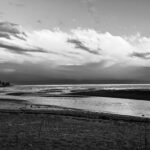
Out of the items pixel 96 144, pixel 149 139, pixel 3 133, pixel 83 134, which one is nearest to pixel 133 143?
pixel 149 139

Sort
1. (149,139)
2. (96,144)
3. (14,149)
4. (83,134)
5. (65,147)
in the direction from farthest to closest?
(83,134) < (149,139) < (96,144) < (65,147) < (14,149)

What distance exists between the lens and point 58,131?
42.0ft

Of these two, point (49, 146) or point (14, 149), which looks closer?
point (14, 149)

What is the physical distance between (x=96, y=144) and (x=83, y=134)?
2175 millimetres

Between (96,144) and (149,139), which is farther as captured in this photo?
(149,139)

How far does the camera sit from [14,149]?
8828mm

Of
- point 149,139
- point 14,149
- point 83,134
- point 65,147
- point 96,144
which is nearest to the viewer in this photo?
point 14,149

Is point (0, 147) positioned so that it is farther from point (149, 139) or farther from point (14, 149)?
point (149, 139)

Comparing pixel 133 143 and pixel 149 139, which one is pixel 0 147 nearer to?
pixel 133 143

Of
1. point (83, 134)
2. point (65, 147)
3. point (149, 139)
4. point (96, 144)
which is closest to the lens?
point (65, 147)

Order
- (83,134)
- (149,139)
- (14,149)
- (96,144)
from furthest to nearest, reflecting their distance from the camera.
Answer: (83,134) < (149,139) < (96,144) < (14,149)

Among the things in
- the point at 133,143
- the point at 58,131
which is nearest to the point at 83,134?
the point at 58,131

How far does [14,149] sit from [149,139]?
667cm

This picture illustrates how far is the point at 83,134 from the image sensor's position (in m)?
12.3
